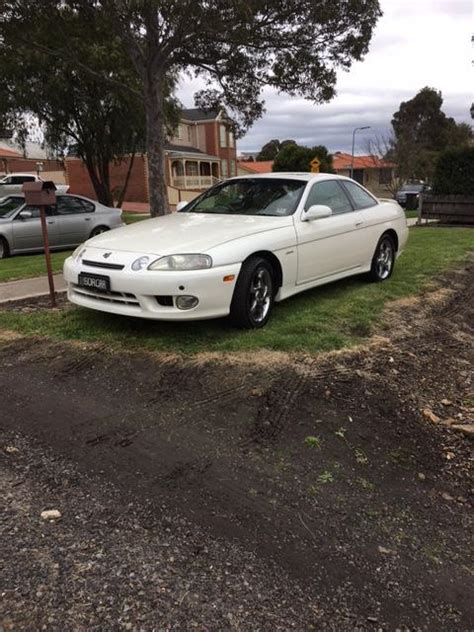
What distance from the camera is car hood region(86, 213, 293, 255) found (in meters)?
4.84

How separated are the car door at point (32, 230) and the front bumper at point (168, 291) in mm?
8117

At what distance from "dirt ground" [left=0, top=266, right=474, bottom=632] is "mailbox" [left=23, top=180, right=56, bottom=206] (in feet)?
6.24

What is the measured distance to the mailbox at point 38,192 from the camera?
→ 572 centimetres

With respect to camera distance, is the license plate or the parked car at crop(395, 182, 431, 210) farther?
the parked car at crop(395, 182, 431, 210)

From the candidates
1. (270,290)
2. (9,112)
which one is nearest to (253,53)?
(270,290)

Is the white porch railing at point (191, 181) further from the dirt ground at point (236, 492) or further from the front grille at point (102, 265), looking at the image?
the dirt ground at point (236, 492)

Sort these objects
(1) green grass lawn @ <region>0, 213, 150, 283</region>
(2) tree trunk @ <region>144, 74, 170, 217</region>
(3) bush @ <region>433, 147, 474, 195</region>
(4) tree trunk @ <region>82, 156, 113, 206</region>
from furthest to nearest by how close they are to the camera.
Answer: (4) tree trunk @ <region>82, 156, 113, 206</region>, (3) bush @ <region>433, 147, 474, 195</region>, (2) tree trunk @ <region>144, 74, 170, 217</region>, (1) green grass lawn @ <region>0, 213, 150, 283</region>

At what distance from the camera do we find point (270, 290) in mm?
5281

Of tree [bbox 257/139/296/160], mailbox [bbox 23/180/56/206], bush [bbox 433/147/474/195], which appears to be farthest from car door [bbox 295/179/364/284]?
tree [bbox 257/139/296/160]

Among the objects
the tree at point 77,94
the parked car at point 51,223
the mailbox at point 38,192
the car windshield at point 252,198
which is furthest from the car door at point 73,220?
the mailbox at point 38,192

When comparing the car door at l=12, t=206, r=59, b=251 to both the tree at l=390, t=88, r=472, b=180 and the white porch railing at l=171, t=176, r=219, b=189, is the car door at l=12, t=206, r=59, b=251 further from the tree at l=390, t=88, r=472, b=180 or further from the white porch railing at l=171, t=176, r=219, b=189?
the tree at l=390, t=88, r=472, b=180

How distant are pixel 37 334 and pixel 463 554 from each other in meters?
4.10

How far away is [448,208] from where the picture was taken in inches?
676

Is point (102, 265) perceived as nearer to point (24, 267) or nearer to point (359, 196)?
point (359, 196)
